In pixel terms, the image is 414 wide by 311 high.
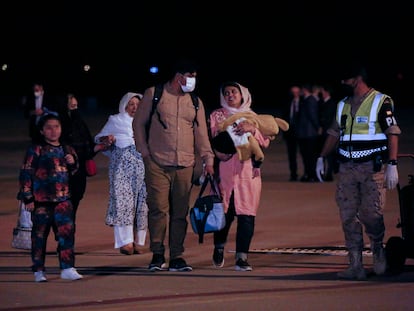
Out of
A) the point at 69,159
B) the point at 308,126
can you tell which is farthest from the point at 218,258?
the point at 308,126

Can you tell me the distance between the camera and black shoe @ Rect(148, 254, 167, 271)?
11234 mm

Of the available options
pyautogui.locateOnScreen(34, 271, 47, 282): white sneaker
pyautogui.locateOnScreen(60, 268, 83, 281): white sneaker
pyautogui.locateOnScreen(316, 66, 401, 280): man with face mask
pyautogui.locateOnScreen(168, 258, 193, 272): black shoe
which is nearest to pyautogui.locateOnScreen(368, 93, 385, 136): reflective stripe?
pyautogui.locateOnScreen(316, 66, 401, 280): man with face mask

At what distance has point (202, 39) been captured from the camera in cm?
7131

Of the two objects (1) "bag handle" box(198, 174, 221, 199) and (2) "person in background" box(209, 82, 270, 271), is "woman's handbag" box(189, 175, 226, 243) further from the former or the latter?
(2) "person in background" box(209, 82, 270, 271)

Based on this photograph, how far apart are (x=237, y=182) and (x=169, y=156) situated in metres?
0.69

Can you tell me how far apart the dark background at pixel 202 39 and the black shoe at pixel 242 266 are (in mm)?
51770

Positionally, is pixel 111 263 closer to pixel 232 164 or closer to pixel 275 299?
pixel 232 164

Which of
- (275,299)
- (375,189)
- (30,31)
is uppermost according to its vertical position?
(30,31)

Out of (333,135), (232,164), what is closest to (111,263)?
→ (232,164)

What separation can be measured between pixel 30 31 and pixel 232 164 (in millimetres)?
64654

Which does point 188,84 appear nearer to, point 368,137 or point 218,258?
point 218,258

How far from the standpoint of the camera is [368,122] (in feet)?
34.9

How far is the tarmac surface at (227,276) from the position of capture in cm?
953

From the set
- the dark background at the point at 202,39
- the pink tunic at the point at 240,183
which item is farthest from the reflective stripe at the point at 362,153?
the dark background at the point at 202,39
